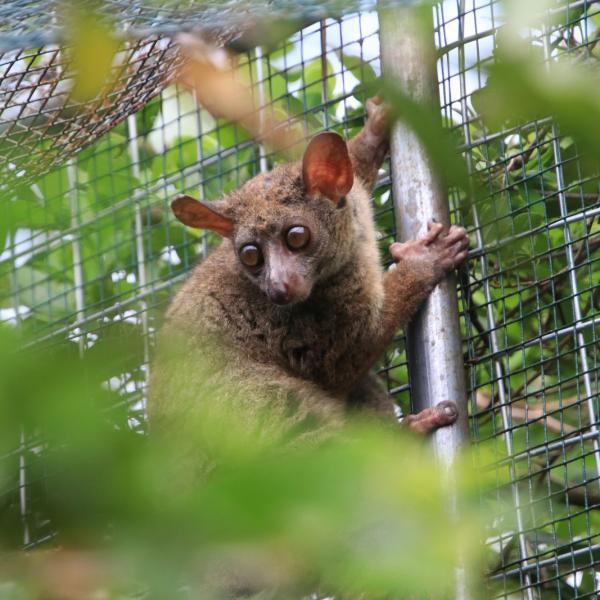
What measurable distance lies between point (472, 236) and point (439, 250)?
1.05 m

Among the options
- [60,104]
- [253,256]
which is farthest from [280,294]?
[60,104]

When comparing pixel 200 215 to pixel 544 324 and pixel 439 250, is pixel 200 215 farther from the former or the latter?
pixel 544 324

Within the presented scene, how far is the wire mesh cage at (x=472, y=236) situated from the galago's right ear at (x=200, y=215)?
0.21 metres

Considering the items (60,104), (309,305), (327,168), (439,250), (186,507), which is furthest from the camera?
(309,305)

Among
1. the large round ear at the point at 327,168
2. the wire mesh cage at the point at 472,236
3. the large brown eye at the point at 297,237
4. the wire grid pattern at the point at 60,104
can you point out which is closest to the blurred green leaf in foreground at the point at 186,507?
the wire mesh cage at the point at 472,236

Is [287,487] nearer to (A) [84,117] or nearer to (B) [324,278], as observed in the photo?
(A) [84,117]

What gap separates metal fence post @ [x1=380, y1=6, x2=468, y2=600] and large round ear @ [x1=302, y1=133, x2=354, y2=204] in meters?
0.25

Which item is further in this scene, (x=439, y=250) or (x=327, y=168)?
(x=327, y=168)

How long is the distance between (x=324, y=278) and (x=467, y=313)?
76 cm

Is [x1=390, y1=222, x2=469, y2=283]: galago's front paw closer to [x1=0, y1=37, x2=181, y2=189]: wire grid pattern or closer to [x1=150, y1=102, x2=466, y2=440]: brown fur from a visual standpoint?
[x1=150, y1=102, x2=466, y2=440]: brown fur

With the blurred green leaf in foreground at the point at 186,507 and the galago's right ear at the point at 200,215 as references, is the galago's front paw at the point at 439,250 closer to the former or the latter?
the galago's right ear at the point at 200,215

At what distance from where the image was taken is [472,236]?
5246mm

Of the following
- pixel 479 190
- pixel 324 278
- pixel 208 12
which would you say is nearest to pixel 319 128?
pixel 324 278

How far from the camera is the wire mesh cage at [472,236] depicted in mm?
3654
